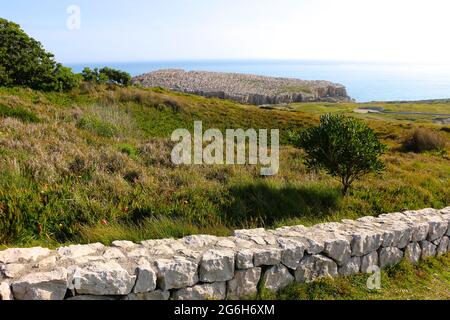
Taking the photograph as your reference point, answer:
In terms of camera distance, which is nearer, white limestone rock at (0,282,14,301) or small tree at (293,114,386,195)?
white limestone rock at (0,282,14,301)

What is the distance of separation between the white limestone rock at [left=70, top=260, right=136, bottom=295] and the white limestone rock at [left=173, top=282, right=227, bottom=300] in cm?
65

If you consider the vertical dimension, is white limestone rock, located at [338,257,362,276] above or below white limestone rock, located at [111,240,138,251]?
below

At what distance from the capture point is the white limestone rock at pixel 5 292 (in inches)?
141

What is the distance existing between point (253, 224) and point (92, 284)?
3.40m

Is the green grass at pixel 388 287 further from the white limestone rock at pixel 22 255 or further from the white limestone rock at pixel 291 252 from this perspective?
the white limestone rock at pixel 22 255

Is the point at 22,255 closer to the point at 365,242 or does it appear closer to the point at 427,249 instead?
the point at 365,242

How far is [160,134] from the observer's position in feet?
58.6

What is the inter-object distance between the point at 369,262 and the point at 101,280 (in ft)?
13.5

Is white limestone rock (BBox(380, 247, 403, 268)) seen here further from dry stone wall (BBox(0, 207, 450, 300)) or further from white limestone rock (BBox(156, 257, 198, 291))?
white limestone rock (BBox(156, 257, 198, 291))

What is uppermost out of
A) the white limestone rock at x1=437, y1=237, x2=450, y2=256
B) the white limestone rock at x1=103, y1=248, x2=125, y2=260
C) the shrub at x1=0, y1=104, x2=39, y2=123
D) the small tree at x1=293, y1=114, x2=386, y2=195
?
the shrub at x1=0, y1=104, x2=39, y2=123

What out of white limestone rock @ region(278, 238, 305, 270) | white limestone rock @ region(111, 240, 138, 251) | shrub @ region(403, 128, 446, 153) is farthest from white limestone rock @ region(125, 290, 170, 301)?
shrub @ region(403, 128, 446, 153)

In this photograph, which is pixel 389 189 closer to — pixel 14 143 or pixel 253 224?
pixel 253 224

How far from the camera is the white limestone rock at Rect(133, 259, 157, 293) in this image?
411 cm

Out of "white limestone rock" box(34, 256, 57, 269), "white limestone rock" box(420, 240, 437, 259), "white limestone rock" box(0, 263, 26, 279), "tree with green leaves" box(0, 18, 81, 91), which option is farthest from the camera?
"tree with green leaves" box(0, 18, 81, 91)
